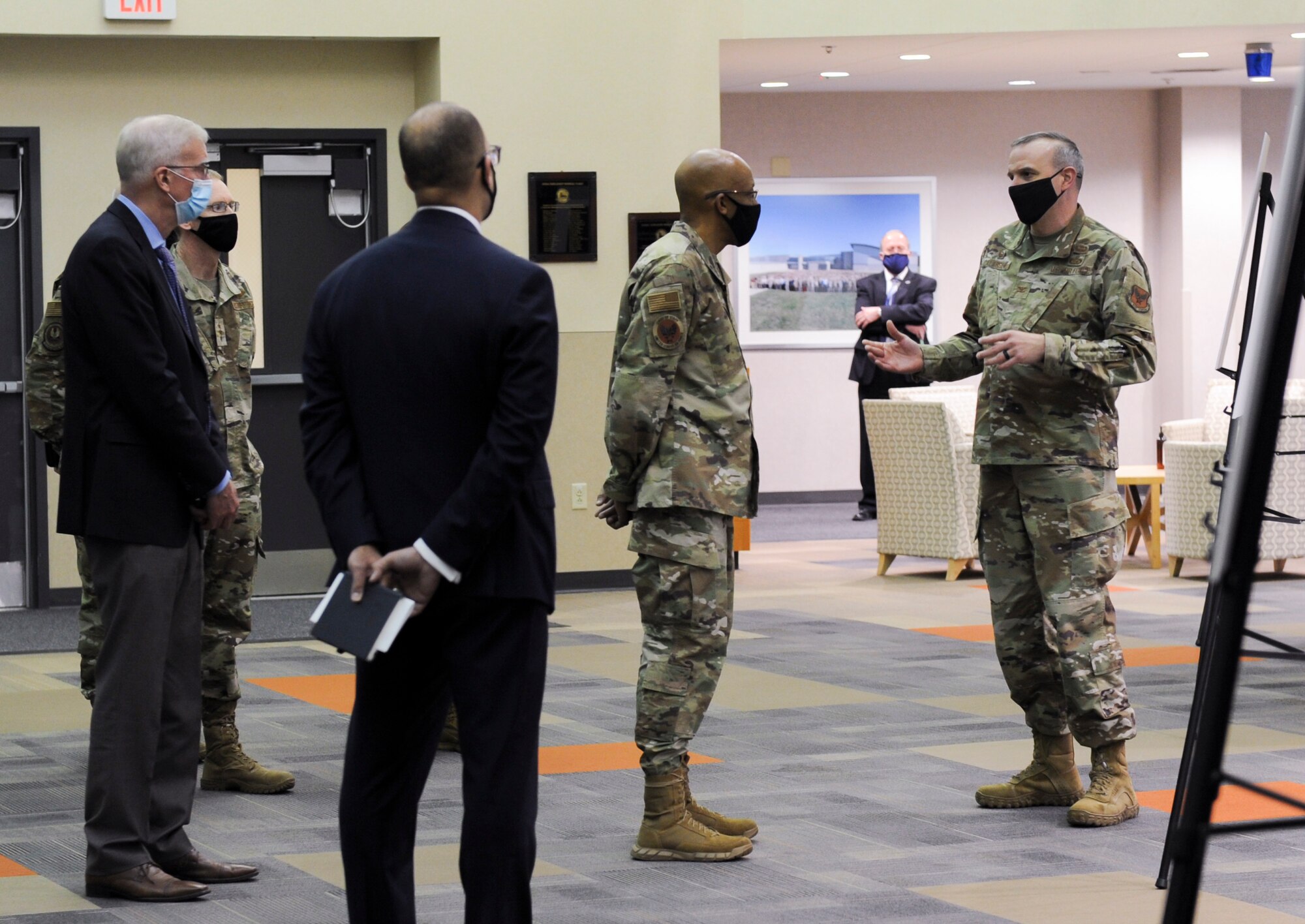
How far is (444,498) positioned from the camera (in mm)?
2674

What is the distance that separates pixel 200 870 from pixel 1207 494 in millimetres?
6657

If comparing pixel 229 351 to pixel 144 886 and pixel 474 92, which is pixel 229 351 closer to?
pixel 144 886

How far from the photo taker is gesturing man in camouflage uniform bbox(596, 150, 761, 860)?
3988mm

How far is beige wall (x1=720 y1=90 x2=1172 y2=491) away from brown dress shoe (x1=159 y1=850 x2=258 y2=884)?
1028 cm

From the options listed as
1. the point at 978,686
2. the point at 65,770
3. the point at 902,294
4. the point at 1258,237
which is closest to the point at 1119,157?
the point at 902,294

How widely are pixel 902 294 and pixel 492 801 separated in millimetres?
10190

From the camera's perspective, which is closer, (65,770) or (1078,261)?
(1078,261)

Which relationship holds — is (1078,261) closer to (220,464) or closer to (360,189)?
(220,464)

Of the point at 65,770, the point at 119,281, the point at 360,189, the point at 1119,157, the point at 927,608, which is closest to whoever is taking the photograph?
the point at 119,281

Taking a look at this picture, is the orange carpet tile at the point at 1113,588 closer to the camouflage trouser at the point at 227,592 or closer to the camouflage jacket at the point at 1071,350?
the camouflage jacket at the point at 1071,350

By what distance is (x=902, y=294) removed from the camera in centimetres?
1253

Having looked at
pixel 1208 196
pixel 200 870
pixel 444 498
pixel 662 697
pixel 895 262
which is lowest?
pixel 200 870

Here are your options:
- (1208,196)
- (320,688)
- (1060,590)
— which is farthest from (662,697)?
(1208,196)

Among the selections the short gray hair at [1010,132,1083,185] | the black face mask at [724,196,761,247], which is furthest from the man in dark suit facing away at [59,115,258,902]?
the short gray hair at [1010,132,1083,185]
